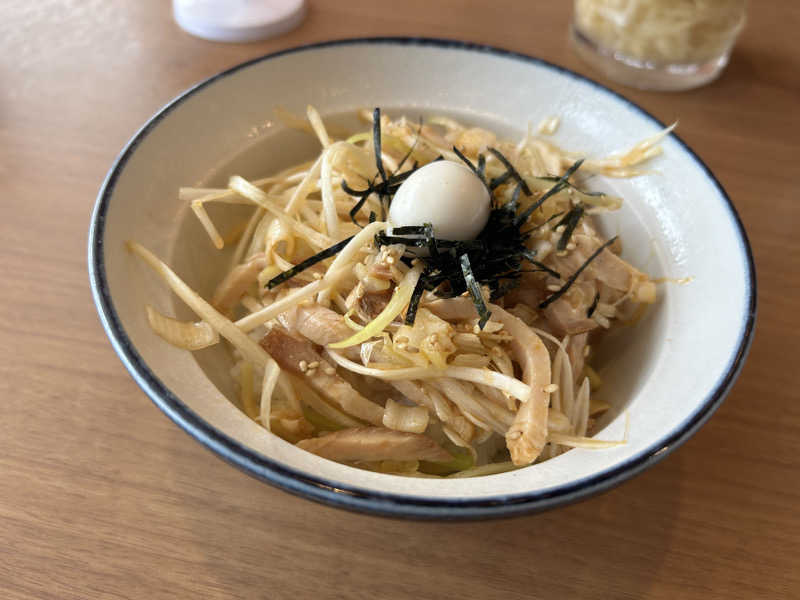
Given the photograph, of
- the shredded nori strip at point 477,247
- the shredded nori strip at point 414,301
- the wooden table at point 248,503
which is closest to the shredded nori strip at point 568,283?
the shredded nori strip at point 477,247

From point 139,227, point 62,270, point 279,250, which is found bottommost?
point 62,270

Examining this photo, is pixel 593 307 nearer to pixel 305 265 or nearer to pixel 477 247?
pixel 477 247

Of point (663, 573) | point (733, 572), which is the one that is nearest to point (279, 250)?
point (663, 573)

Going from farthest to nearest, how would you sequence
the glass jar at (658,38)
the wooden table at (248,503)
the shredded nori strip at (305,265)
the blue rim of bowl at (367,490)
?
the glass jar at (658,38)
the shredded nori strip at (305,265)
the wooden table at (248,503)
the blue rim of bowl at (367,490)

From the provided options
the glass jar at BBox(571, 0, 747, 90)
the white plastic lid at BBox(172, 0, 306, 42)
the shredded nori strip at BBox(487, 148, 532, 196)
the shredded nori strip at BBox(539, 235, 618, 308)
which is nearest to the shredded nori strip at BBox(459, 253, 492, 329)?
the shredded nori strip at BBox(539, 235, 618, 308)

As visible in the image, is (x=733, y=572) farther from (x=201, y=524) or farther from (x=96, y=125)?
(x=96, y=125)

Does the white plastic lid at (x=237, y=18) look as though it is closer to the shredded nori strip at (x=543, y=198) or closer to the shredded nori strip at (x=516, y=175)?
the shredded nori strip at (x=516, y=175)

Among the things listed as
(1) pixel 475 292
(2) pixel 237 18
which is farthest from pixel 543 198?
(2) pixel 237 18
